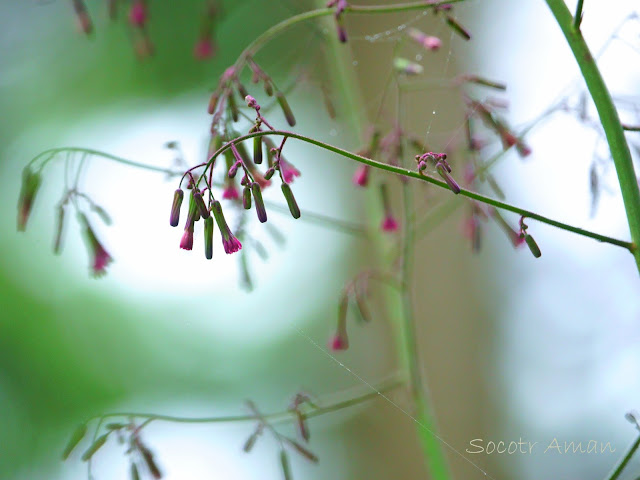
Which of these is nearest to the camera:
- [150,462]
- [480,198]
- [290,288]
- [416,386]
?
[480,198]

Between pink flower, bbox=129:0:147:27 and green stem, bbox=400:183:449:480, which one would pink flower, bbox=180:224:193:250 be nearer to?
green stem, bbox=400:183:449:480

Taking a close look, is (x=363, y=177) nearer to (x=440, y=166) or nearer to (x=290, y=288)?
(x=440, y=166)

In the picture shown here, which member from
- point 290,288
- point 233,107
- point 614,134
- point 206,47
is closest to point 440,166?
point 614,134

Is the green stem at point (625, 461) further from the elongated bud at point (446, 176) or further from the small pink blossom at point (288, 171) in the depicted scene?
the small pink blossom at point (288, 171)

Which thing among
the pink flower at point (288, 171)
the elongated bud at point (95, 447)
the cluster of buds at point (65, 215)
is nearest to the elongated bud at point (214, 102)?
the pink flower at point (288, 171)

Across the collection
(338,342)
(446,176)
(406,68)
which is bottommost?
(338,342)

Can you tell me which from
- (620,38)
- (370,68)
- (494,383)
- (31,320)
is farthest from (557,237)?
(31,320)

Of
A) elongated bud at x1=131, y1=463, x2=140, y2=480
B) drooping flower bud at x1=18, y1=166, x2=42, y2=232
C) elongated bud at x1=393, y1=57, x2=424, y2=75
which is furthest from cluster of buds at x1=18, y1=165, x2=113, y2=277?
elongated bud at x1=393, y1=57, x2=424, y2=75
